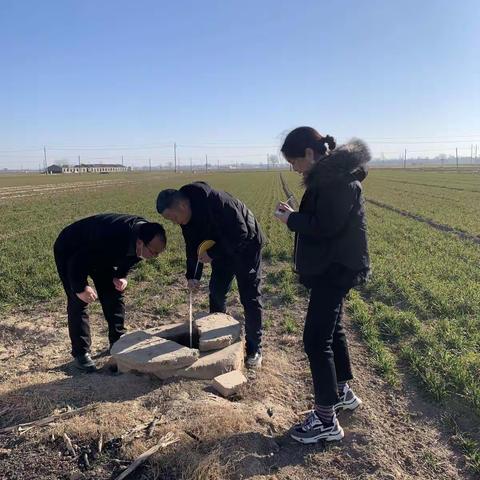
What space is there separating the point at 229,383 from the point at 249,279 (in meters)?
1.00

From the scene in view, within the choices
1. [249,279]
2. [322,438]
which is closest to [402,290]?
[249,279]

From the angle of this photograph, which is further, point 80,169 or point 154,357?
point 80,169

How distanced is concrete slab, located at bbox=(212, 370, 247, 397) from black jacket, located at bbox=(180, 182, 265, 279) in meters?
1.08

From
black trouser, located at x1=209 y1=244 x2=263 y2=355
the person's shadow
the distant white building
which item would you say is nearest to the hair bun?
black trouser, located at x1=209 y1=244 x2=263 y2=355

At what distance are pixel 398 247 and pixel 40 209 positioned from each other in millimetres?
18859

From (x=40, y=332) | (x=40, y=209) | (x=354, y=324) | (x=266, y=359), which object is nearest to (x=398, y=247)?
(x=354, y=324)

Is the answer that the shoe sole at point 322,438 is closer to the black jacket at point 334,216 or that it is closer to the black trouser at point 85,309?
the black jacket at point 334,216

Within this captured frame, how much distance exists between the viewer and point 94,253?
4.37 meters

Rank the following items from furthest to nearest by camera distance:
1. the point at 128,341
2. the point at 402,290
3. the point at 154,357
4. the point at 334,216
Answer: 1. the point at 402,290
2. the point at 128,341
3. the point at 154,357
4. the point at 334,216

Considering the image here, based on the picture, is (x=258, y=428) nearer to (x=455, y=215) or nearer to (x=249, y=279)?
(x=249, y=279)

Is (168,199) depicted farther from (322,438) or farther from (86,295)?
(322,438)

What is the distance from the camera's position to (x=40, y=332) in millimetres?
5859

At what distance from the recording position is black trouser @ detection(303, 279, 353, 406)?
3.24 meters

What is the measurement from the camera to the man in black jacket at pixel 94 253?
415 centimetres
